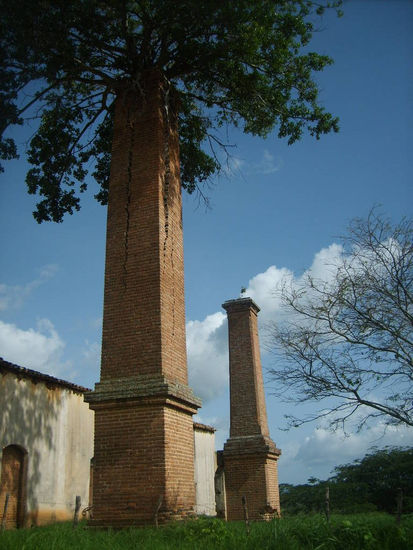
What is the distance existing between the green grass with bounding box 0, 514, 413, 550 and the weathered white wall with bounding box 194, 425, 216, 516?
10542 millimetres

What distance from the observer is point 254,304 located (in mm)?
17109

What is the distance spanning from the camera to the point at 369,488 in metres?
27.8

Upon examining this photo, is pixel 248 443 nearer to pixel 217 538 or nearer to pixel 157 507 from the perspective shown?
pixel 157 507

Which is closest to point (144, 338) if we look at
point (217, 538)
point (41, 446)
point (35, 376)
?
point (217, 538)

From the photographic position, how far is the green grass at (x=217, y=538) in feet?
19.8

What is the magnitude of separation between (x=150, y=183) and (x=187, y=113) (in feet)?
12.3

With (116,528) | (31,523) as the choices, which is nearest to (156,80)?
(116,528)

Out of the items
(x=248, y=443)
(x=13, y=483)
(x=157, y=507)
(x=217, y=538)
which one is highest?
(x=248, y=443)

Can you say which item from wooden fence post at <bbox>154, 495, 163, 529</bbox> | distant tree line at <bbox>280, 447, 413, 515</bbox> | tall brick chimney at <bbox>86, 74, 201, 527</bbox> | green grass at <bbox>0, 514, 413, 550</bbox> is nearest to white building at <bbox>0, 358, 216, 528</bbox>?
tall brick chimney at <bbox>86, 74, 201, 527</bbox>

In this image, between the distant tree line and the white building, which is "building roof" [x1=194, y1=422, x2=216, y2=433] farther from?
the distant tree line

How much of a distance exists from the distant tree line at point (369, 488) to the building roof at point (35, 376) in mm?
→ 15681

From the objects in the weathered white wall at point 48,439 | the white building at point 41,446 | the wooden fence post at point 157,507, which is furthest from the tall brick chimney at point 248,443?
the wooden fence post at point 157,507

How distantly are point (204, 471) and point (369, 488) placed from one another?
14219 mm

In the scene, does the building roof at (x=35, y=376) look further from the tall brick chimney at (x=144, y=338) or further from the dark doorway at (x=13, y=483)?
the tall brick chimney at (x=144, y=338)
